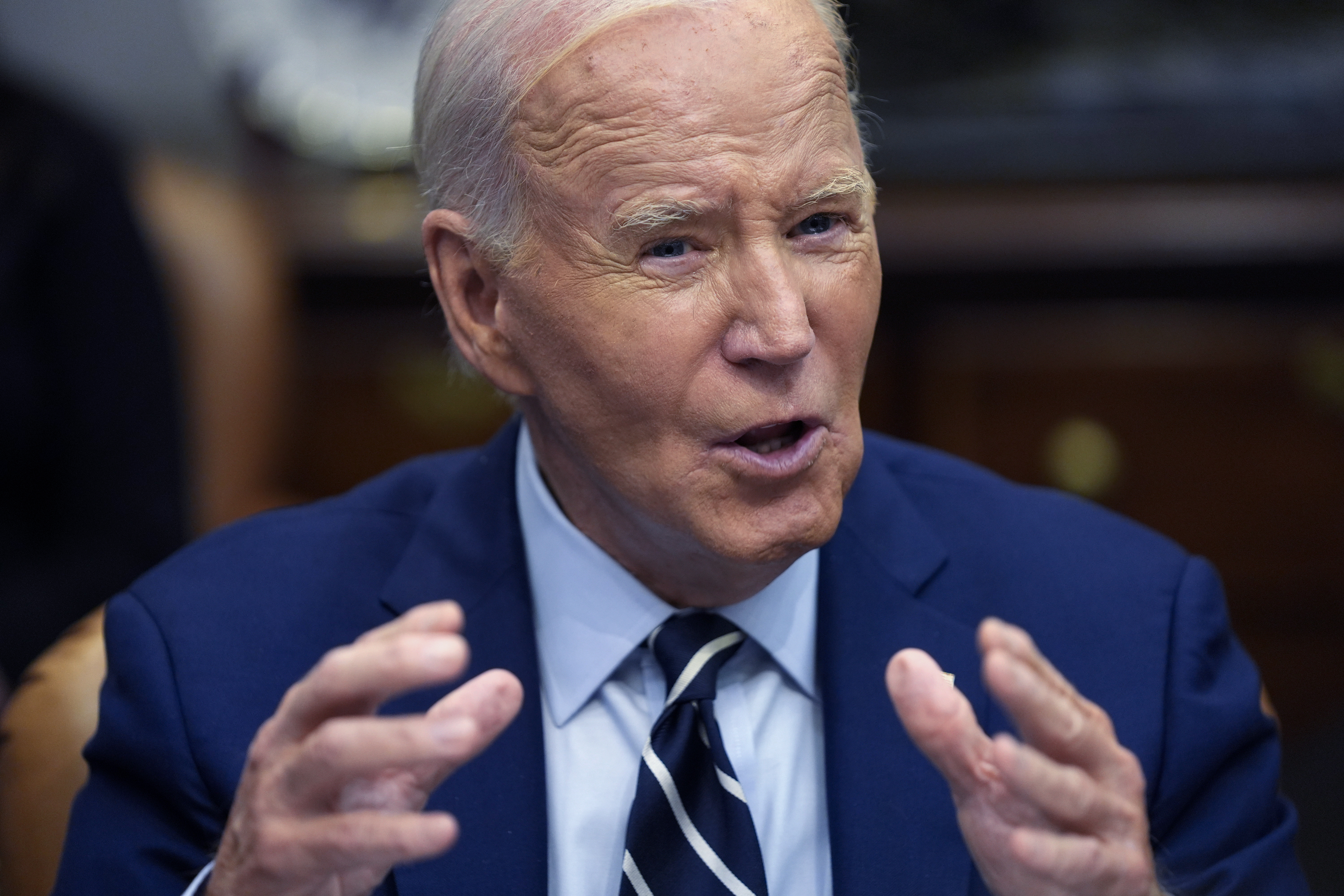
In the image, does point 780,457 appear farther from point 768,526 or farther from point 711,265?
point 711,265

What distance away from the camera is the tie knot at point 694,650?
1453 mm

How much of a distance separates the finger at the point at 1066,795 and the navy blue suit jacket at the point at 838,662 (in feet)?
1.11

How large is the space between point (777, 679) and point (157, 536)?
4.86 feet

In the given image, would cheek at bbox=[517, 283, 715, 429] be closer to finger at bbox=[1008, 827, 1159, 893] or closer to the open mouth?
the open mouth

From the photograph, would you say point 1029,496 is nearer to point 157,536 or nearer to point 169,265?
point 157,536

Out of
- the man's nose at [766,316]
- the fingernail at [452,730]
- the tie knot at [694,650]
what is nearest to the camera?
the fingernail at [452,730]

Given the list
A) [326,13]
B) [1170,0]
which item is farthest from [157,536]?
[1170,0]

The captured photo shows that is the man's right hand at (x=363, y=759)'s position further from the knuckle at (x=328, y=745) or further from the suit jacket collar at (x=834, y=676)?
the suit jacket collar at (x=834, y=676)

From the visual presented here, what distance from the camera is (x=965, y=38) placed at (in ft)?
11.7

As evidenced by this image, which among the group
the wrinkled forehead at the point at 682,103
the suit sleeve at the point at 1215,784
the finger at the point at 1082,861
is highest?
the wrinkled forehead at the point at 682,103

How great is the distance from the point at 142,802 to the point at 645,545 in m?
0.59

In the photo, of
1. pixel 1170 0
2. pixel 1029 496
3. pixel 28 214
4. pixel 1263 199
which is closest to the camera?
pixel 1029 496

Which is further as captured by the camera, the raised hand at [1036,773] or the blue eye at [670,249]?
the blue eye at [670,249]

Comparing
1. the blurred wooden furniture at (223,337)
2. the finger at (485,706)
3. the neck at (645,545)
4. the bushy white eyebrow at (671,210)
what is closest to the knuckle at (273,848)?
the finger at (485,706)
